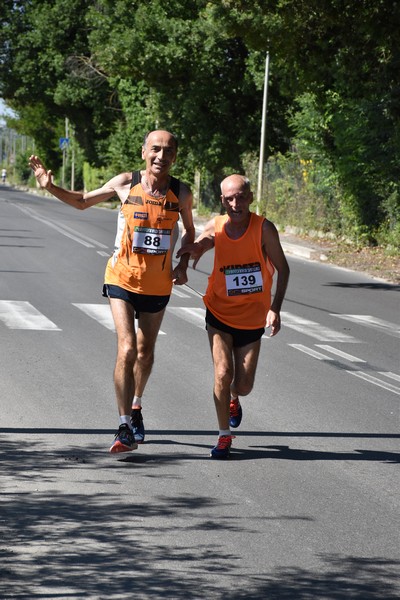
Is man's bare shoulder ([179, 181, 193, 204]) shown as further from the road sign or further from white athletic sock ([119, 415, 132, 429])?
the road sign

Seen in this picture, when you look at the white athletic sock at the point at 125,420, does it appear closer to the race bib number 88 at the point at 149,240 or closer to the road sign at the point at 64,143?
the race bib number 88 at the point at 149,240

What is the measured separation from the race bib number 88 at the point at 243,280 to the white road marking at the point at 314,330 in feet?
19.1

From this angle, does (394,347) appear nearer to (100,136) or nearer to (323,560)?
(323,560)

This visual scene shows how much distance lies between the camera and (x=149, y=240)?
7352 millimetres

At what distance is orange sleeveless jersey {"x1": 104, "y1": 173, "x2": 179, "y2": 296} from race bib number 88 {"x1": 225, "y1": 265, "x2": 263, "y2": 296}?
398 mm

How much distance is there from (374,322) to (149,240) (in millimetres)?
8410

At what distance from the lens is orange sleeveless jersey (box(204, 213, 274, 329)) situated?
737cm

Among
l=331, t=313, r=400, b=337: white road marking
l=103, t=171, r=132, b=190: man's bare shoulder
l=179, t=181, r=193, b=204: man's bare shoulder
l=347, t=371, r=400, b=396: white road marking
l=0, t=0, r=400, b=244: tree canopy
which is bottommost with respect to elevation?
l=331, t=313, r=400, b=337: white road marking

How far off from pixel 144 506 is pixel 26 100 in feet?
198

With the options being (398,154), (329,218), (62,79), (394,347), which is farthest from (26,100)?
(394,347)

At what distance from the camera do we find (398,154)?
23.6 m

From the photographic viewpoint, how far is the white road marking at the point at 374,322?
47.7 feet

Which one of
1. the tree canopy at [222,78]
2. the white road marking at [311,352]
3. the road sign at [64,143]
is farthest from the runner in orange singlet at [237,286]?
the road sign at [64,143]

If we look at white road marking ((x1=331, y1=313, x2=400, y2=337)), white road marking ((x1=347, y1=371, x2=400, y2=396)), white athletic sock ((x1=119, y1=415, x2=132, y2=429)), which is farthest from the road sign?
white athletic sock ((x1=119, y1=415, x2=132, y2=429))
